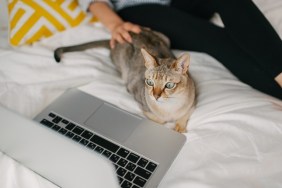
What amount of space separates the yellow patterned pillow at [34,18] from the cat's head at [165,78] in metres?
0.48

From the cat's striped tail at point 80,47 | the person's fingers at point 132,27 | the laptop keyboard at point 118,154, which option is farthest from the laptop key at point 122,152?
the person's fingers at point 132,27

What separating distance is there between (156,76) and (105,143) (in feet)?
0.88

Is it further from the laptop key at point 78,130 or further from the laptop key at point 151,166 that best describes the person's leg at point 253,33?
the laptop key at point 78,130

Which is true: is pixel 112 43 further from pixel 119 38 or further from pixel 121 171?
pixel 121 171

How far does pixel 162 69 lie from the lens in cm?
97

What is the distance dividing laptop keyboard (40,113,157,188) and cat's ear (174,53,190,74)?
30 cm

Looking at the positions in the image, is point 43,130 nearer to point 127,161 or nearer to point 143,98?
point 127,161

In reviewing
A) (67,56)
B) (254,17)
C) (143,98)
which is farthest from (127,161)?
(254,17)

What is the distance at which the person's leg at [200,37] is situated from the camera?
3.51 feet

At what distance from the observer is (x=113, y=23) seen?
1.29 m

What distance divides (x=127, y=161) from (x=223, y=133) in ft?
0.97

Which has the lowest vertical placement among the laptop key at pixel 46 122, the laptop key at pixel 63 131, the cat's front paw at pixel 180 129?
the laptop key at pixel 46 122

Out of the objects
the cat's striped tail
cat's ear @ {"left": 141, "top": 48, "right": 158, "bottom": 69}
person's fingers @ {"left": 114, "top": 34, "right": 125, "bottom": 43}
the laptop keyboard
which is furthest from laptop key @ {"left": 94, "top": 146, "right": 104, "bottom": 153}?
person's fingers @ {"left": 114, "top": 34, "right": 125, "bottom": 43}

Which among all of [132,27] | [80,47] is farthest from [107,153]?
[132,27]
